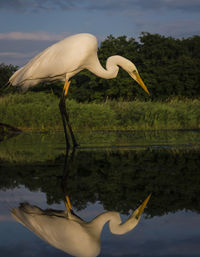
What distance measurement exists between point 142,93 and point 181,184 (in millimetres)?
33299

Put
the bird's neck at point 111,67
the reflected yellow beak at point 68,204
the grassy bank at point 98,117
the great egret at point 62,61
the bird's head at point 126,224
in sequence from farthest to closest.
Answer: the grassy bank at point 98,117 → the bird's neck at point 111,67 → the great egret at point 62,61 → the reflected yellow beak at point 68,204 → the bird's head at point 126,224

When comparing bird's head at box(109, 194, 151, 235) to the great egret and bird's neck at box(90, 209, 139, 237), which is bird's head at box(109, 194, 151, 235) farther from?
the great egret

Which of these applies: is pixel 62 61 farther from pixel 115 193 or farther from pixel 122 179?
pixel 115 193

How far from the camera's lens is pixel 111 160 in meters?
7.07

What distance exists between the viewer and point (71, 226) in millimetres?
3176

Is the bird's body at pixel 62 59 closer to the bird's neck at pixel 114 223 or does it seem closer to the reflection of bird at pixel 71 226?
the reflection of bird at pixel 71 226

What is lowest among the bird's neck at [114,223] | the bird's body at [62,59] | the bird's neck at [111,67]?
the bird's neck at [111,67]

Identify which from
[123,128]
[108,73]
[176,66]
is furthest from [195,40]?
[108,73]

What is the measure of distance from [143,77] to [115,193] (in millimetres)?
35500

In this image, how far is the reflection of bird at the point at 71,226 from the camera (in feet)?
8.89

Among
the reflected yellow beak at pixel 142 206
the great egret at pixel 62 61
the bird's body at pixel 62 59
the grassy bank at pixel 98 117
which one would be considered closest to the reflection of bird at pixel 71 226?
the reflected yellow beak at pixel 142 206

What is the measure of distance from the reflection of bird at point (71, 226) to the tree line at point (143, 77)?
33.2m

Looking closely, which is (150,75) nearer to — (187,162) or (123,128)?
(123,128)

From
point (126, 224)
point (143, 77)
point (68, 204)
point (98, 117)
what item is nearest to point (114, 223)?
point (126, 224)
